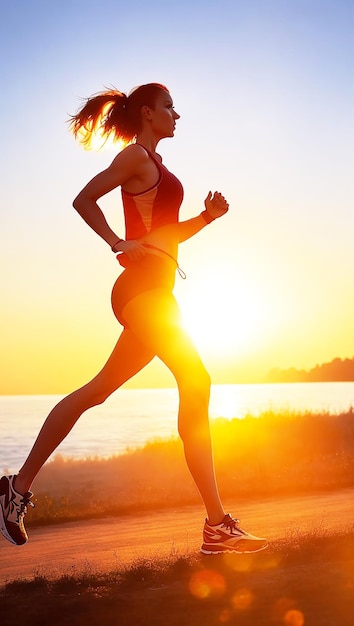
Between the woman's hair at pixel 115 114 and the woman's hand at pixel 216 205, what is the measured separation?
60cm

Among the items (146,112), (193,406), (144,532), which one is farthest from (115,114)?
(144,532)

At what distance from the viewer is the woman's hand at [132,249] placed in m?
3.88

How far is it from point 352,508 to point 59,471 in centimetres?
1013

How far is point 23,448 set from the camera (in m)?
23.2

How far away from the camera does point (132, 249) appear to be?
3879mm

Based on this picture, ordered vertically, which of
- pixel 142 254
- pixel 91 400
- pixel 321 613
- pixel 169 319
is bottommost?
pixel 321 613

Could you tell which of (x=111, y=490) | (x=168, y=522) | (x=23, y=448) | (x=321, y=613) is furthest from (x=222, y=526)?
(x=23, y=448)

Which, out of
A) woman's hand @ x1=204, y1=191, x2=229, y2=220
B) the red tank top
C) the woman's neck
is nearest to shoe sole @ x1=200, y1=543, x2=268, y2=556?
the red tank top

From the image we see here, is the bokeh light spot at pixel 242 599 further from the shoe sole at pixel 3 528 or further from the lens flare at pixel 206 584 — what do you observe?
the shoe sole at pixel 3 528

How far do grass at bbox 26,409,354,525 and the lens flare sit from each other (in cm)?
433

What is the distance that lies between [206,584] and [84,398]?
54.1 inches

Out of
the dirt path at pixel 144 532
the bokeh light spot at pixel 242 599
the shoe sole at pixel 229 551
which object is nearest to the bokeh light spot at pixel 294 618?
the bokeh light spot at pixel 242 599

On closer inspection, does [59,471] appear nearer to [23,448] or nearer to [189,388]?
[23,448]

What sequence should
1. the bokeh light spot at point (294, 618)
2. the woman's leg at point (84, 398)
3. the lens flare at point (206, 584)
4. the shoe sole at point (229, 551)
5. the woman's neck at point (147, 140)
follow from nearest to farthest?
the bokeh light spot at point (294, 618)
the lens flare at point (206, 584)
the shoe sole at point (229, 551)
the woman's leg at point (84, 398)
the woman's neck at point (147, 140)
